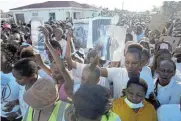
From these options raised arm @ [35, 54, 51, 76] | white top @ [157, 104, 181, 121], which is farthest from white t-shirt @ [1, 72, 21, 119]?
white top @ [157, 104, 181, 121]

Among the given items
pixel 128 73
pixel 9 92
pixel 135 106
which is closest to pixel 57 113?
pixel 135 106

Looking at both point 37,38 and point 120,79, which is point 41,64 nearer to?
point 37,38

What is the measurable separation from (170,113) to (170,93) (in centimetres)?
34

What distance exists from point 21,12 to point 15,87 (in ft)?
81.7

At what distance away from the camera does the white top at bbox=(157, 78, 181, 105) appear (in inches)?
99.6

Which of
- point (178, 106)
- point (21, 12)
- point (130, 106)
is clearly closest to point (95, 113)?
point (130, 106)

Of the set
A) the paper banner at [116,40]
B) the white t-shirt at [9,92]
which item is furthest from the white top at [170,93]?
the white t-shirt at [9,92]

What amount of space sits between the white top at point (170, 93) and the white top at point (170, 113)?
0.26m

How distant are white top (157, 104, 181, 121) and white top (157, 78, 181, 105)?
26 cm

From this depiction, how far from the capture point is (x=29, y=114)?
74.8 inches

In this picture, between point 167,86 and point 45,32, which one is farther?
point 45,32

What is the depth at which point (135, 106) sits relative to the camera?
7.23 ft

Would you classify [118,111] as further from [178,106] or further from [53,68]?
[53,68]

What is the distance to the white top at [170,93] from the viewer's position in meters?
2.53
